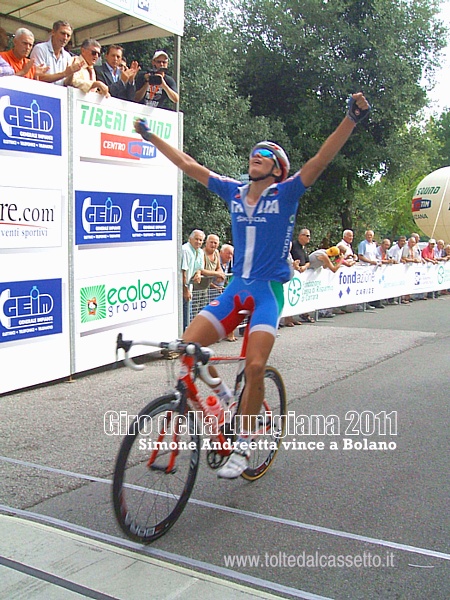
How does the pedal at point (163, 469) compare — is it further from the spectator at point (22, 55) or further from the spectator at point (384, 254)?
the spectator at point (384, 254)

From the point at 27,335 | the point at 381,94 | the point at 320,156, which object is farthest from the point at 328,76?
the point at 320,156

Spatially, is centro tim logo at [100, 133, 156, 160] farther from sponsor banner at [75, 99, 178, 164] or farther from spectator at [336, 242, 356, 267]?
spectator at [336, 242, 356, 267]

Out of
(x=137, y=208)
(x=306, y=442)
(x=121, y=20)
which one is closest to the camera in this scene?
(x=306, y=442)

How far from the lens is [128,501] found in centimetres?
374

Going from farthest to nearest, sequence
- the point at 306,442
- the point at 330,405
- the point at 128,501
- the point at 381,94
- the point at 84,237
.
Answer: the point at 381,94 < the point at 84,237 < the point at 330,405 < the point at 306,442 < the point at 128,501

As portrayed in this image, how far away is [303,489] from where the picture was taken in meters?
4.79

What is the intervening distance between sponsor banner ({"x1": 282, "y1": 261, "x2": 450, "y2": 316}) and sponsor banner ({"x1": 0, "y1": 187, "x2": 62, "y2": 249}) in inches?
238

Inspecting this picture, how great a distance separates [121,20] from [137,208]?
3019 mm

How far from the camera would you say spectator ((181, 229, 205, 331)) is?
1045 cm

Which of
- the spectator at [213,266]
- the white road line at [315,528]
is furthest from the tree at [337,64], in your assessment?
the white road line at [315,528]

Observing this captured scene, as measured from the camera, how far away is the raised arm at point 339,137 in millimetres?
4152

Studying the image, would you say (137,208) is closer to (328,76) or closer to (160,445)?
(160,445)

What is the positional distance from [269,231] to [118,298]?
183 inches

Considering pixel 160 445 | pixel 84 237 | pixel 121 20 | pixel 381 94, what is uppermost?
pixel 381 94
